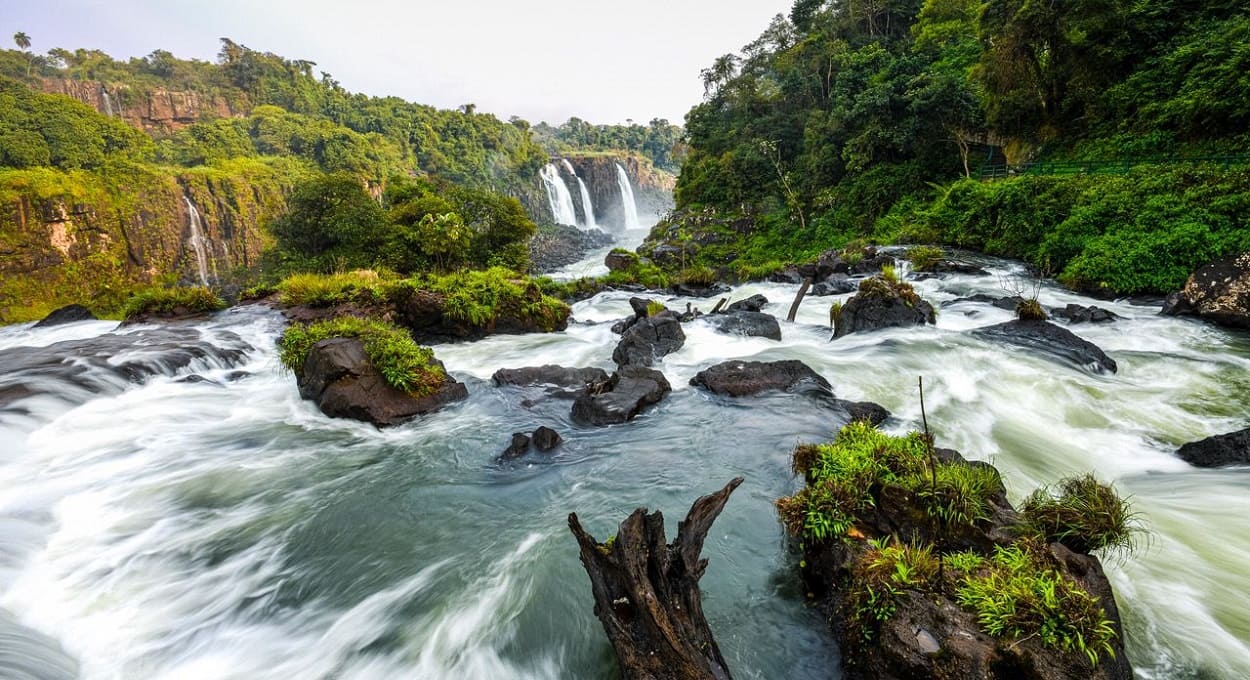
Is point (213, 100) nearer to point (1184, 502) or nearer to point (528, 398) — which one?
point (528, 398)

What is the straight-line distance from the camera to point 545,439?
7.18 metres

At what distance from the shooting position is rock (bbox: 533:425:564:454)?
714 centimetres

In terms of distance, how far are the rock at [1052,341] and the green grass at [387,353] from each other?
11695 millimetres

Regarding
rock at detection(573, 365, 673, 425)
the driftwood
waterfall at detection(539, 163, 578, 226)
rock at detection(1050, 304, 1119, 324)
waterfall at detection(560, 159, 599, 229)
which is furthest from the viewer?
waterfall at detection(560, 159, 599, 229)

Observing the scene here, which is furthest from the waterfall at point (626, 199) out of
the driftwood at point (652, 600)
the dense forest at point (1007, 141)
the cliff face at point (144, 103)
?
the driftwood at point (652, 600)

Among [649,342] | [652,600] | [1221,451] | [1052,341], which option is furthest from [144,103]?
[1221,451]

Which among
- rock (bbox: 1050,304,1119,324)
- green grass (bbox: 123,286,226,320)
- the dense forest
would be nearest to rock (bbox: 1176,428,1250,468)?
rock (bbox: 1050,304,1119,324)

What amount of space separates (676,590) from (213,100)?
Result: 8860 centimetres

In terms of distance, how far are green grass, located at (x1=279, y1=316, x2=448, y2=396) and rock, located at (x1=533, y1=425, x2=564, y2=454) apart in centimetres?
291

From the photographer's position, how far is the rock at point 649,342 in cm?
1112

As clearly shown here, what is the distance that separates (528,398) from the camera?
9.27 m

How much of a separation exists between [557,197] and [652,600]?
7575 centimetres

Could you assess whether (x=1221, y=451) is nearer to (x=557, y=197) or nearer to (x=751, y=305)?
(x=751, y=305)

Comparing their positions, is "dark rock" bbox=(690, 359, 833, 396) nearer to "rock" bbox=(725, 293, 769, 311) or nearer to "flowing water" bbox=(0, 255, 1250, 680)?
"flowing water" bbox=(0, 255, 1250, 680)
